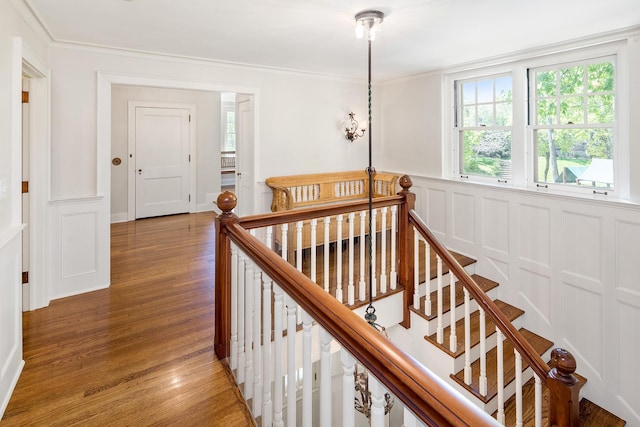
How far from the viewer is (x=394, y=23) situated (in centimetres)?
288

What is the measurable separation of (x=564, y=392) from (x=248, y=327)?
1.43m

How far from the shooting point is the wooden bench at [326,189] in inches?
168

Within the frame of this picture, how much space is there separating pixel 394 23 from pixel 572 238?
2572 mm

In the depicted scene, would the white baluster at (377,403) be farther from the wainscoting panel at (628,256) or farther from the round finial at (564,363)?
the wainscoting panel at (628,256)

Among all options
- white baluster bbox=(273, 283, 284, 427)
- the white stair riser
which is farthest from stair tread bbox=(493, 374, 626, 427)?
white baluster bbox=(273, 283, 284, 427)

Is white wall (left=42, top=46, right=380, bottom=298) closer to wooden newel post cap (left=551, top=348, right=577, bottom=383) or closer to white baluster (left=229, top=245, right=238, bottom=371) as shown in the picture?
white baluster (left=229, top=245, right=238, bottom=371)

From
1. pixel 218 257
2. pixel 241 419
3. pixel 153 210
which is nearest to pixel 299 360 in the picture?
pixel 241 419

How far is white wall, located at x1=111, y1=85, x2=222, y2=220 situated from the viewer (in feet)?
20.4

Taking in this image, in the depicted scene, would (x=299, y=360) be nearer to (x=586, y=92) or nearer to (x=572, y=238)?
(x=572, y=238)

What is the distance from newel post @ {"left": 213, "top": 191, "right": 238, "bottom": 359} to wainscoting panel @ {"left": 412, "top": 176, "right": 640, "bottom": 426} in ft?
10.3

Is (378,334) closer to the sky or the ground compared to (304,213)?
closer to the ground

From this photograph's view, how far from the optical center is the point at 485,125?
4359mm

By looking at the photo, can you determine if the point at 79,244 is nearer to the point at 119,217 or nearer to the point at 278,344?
the point at 278,344

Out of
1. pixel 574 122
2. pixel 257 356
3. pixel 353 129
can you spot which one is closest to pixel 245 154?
pixel 353 129
